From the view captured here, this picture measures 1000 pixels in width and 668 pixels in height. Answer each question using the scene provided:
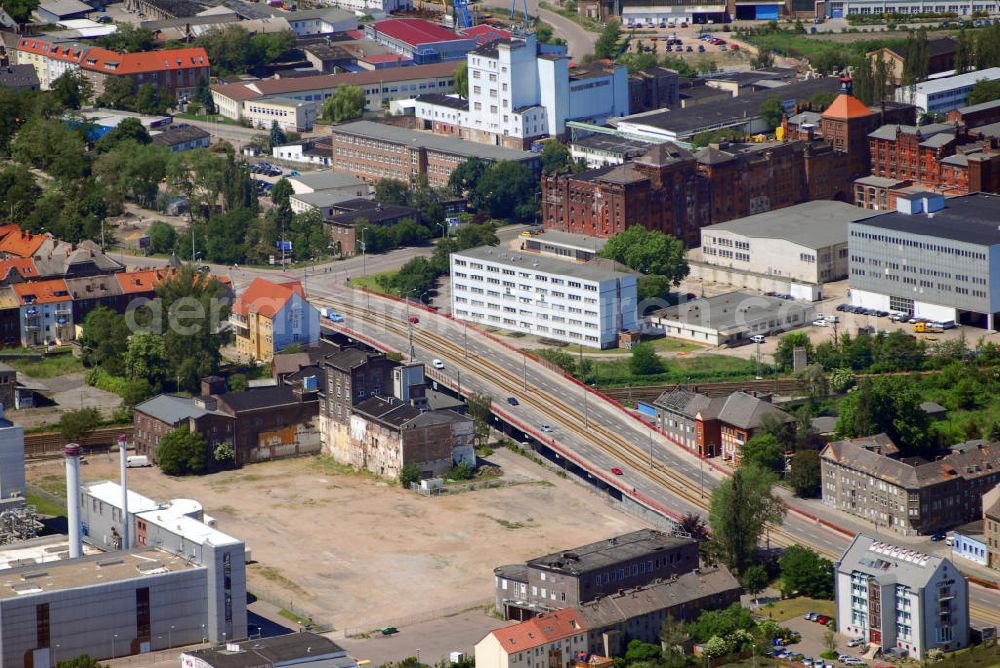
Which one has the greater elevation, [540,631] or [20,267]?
[20,267]

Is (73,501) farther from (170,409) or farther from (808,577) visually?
(808,577)

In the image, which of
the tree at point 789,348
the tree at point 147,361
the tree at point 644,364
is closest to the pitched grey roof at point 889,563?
the tree at point 789,348

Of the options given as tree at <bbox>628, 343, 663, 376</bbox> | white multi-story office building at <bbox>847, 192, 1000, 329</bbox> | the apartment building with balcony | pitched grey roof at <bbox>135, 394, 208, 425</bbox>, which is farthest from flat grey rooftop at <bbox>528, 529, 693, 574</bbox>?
the apartment building with balcony

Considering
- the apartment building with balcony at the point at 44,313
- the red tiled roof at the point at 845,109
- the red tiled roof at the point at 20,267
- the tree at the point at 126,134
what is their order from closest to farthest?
the apartment building with balcony at the point at 44,313 → the red tiled roof at the point at 20,267 → the red tiled roof at the point at 845,109 → the tree at the point at 126,134

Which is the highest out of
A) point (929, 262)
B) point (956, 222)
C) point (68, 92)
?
point (68, 92)

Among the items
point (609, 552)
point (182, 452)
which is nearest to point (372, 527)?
point (182, 452)

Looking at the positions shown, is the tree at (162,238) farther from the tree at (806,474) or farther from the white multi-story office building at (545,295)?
the tree at (806,474)
